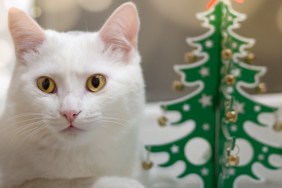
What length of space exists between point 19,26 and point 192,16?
2.25 ft

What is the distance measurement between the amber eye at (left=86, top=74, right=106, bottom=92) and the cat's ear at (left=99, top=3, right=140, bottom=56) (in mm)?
87

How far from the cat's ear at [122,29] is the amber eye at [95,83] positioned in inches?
3.4

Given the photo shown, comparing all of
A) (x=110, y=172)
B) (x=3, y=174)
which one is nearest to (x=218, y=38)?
(x=110, y=172)

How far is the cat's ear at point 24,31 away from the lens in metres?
0.80

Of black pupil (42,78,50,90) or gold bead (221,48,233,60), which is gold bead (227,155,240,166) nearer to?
gold bead (221,48,233,60)

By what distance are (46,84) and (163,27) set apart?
671mm

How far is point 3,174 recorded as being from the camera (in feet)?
2.71

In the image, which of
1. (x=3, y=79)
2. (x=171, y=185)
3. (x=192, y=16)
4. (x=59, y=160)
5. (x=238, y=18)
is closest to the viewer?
(x=59, y=160)

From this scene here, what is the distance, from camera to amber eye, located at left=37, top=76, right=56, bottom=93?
2.61ft

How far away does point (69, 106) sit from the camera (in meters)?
0.74

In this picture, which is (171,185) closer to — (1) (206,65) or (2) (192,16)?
(1) (206,65)

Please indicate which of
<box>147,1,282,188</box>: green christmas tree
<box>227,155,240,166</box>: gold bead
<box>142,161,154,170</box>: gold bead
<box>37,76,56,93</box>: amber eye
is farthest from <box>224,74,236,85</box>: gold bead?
<box>37,76,56,93</box>: amber eye

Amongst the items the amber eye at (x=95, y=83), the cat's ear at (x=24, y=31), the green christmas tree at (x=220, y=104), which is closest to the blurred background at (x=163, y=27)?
the green christmas tree at (x=220, y=104)

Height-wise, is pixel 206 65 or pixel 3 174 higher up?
pixel 206 65
